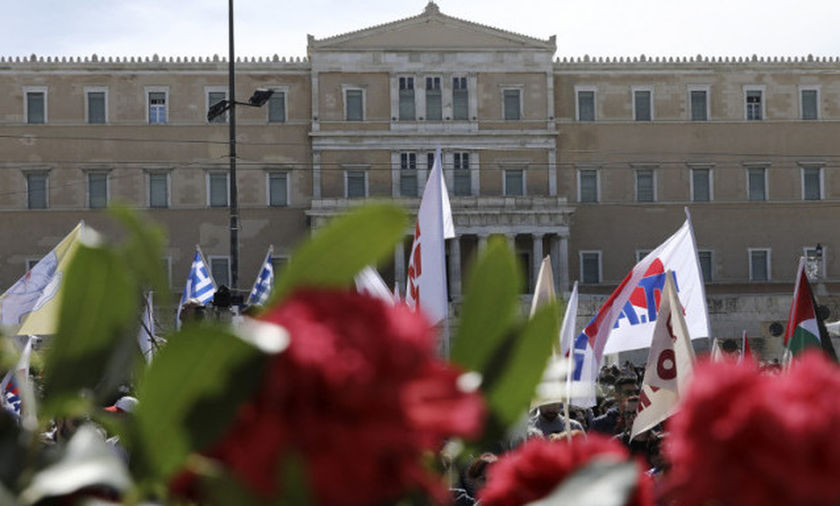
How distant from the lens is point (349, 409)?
673 mm

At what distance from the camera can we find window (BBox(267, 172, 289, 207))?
38.9 metres

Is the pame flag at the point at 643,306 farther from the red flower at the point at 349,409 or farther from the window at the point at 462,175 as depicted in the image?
the window at the point at 462,175

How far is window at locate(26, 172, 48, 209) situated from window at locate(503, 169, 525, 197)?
12.6 meters

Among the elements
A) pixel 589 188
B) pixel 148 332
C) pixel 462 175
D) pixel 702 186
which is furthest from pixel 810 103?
pixel 148 332

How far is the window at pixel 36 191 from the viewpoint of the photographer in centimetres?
3819

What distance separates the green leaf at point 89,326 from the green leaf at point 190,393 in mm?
36

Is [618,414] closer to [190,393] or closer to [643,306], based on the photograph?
[643,306]

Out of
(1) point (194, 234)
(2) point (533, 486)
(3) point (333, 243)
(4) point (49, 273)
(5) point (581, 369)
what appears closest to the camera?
(3) point (333, 243)

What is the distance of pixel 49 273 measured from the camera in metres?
12.0

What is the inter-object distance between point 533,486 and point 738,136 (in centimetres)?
4064

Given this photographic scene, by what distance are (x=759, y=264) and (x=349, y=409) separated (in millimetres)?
40322

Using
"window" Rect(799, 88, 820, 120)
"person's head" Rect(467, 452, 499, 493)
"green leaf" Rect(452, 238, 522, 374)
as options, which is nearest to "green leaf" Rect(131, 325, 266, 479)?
"green leaf" Rect(452, 238, 522, 374)

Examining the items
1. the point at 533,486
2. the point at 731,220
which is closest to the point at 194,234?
the point at 731,220

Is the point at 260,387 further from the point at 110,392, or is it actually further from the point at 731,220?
the point at 731,220
